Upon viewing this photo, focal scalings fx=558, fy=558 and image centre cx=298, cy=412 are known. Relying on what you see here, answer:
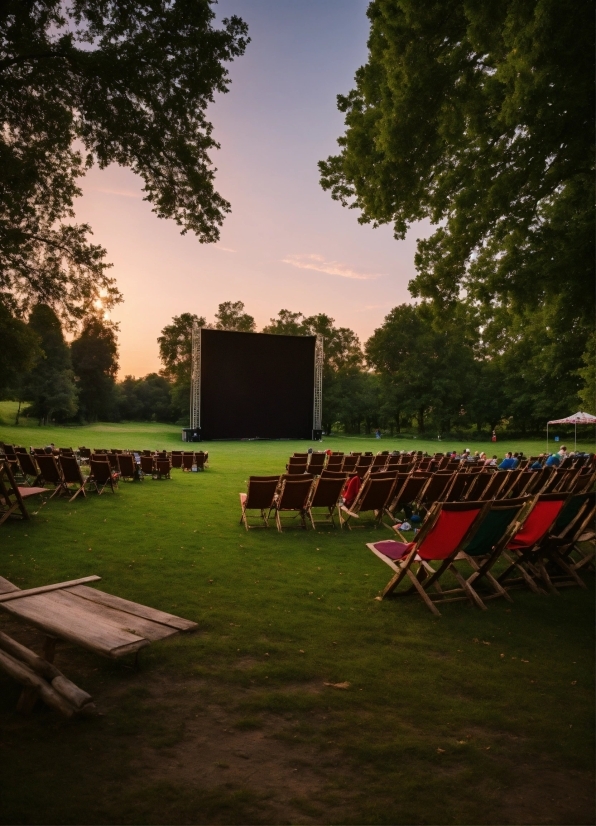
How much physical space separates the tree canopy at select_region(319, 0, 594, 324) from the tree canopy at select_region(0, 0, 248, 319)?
137 inches

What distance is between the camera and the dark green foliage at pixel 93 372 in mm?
65562

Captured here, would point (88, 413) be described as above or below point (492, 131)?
below

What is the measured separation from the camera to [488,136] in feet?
34.0

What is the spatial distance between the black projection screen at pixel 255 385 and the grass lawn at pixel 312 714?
2982 cm

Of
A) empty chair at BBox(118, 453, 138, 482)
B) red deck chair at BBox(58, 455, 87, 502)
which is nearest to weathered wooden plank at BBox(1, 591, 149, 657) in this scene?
red deck chair at BBox(58, 455, 87, 502)

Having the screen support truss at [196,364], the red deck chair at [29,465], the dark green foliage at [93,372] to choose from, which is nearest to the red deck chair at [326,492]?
the red deck chair at [29,465]

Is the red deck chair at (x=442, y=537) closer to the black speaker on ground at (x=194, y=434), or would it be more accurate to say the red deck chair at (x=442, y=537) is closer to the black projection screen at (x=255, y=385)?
the black projection screen at (x=255, y=385)

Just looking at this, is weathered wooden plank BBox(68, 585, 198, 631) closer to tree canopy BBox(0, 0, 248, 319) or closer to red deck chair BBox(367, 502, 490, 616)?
red deck chair BBox(367, 502, 490, 616)

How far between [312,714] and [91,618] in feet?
4.36

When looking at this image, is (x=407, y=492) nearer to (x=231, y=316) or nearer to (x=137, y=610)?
(x=137, y=610)

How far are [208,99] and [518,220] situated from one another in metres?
6.18

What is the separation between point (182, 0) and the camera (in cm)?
842

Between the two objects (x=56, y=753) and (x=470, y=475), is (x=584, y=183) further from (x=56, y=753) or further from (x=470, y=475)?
(x=56, y=753)

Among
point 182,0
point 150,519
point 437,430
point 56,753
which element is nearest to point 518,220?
point 182,0
